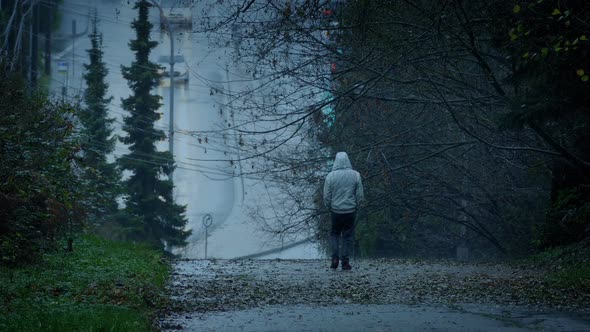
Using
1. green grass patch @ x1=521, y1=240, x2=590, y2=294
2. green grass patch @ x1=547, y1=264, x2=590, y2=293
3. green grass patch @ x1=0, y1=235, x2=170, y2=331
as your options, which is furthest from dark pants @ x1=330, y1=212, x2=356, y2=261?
green grass patch @ x1=547, y1=264, x2=590, y2=293

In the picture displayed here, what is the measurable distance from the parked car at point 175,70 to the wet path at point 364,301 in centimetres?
2369

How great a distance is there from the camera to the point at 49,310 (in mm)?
8523

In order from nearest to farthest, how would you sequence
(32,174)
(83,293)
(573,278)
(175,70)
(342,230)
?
(83,293) < (32,174) < (573,278) < (342,230) < (175,70)

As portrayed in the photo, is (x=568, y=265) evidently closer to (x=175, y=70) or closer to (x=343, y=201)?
(x=343, y=201)

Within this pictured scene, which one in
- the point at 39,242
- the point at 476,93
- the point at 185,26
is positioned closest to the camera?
the point at 39,242

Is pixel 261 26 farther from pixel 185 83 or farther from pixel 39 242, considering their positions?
pixel 185 83

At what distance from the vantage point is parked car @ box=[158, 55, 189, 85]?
40559 mm

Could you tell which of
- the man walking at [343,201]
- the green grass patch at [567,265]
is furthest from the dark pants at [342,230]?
the green grass patch at [567,265]

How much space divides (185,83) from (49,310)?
1916 inches

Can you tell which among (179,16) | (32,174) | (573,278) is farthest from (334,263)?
(32,174)

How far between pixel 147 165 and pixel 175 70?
1327 centimetres

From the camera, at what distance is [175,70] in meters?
51.0

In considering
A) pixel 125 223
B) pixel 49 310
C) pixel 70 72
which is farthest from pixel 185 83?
pixel 49 310

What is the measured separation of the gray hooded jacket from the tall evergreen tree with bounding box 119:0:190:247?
24.1 metres
